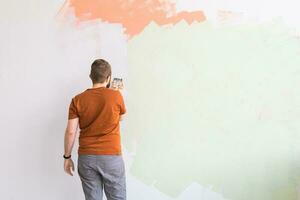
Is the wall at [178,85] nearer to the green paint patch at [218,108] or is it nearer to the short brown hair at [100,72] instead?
the green paint patch at [218,108]

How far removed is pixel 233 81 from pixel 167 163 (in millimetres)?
624

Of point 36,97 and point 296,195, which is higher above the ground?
point 36,97

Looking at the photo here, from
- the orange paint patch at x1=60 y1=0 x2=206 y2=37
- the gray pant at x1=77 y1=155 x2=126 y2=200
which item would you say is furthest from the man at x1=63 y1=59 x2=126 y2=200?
the orange paint patch at x1=60 y1=0 x2=206 y2=37

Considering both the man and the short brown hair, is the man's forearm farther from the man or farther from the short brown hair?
the short brown hair

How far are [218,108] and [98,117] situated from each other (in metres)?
0.74

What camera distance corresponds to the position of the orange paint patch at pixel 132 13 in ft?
6.73

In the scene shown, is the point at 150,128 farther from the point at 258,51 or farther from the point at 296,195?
the point at 296,195

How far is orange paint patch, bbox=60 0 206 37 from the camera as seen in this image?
205cm

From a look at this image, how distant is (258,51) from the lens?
2.04m

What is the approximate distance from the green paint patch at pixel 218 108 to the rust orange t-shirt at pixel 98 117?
33 cm

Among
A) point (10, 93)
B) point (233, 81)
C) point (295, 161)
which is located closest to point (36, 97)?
point (10, 93)

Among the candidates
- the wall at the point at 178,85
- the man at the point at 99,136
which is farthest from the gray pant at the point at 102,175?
the wall at the point at 178,85

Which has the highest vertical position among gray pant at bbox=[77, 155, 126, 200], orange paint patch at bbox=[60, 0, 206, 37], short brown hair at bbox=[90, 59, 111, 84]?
orange paint patch at bbox=[60, 0, 206, 37]

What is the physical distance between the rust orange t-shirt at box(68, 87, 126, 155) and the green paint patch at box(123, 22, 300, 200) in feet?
1.08
